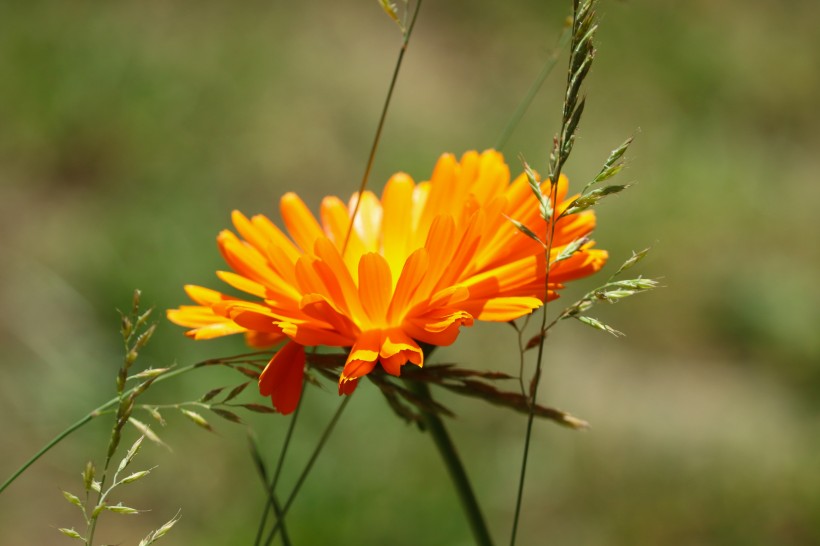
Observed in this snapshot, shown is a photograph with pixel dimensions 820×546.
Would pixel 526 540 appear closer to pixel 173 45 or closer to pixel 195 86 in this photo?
pixel 195 86

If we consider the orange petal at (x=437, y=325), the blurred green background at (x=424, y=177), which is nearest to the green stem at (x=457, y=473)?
the orange petal at (x=437, y=325)

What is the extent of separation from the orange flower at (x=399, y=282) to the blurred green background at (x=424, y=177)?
3.12 feet

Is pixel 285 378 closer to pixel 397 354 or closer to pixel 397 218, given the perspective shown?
pixel 397 354

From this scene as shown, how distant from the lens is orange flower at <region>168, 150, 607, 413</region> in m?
0.77

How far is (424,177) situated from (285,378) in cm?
215

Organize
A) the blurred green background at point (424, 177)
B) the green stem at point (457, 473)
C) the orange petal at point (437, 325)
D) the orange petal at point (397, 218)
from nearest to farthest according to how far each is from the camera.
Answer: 1. the orange petal at point (437, 325)
2. the green stem at point (457, 473)
3. the orange petal at point (397, 218)
4. the blurred green background at point (424, 177)

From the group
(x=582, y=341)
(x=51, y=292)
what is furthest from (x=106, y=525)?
(x=582, y=341)

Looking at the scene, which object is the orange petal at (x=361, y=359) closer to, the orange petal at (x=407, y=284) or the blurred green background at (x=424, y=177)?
the orange petal at (x=407, y=284)

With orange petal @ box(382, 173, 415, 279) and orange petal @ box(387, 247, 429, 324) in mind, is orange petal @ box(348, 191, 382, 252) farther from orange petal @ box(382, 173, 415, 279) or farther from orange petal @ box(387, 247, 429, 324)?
orange petal @ box(387, 247, 429, 324)

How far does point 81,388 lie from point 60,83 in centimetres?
126

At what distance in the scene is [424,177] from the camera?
9.53ft

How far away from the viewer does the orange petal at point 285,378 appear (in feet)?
2.55

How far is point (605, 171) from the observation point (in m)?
0.77

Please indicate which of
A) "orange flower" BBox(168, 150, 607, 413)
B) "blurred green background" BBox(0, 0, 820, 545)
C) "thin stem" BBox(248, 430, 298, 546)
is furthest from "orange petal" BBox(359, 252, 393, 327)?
"blurred green background" BBox(0, 0, 820, 545)
